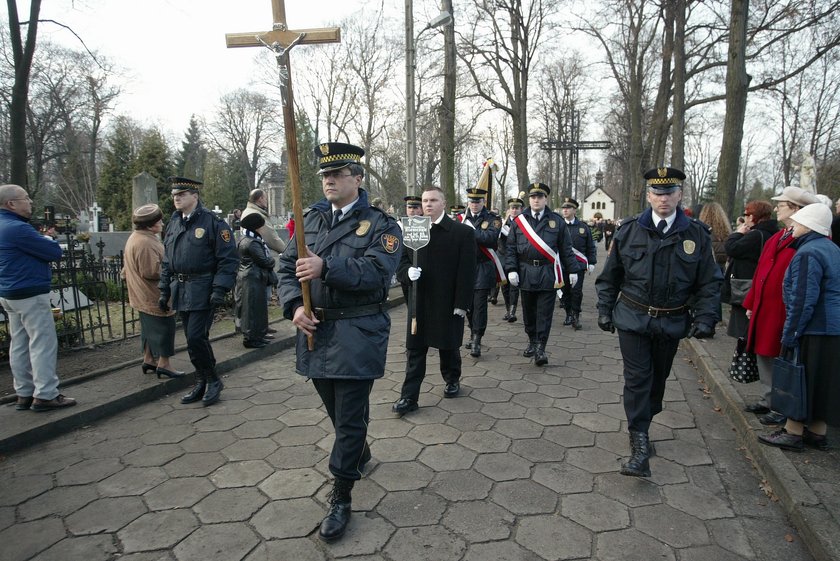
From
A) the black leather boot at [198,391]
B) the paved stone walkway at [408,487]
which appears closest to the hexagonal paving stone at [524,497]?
the paved stone walkway at [408,487]

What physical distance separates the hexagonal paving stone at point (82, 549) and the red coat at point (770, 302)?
15.9 ft

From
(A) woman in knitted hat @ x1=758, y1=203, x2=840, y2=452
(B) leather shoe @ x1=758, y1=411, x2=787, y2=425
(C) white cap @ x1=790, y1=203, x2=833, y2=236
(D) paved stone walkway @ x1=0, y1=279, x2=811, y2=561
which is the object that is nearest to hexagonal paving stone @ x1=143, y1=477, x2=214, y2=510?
(D) paved stone walkway @ x1=0, y1=279, x2=811, y2=561

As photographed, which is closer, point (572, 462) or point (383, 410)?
point (572, 462)

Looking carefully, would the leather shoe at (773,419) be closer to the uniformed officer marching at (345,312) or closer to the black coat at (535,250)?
the black coat at (535,250)

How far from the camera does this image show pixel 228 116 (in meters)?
48.8

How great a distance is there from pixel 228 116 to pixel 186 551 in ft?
172

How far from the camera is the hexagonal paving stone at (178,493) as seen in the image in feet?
10.5

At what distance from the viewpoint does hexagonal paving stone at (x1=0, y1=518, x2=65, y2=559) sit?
2752mm

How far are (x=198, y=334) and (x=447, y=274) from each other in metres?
2.47

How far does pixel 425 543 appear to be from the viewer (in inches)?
110

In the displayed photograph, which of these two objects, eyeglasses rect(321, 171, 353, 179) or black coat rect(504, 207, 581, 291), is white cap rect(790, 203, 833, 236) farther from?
eyeglasses rect(321, 171, 353, 179)

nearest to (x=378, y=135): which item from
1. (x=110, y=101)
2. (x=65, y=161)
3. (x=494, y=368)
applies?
(x=110, y=101)

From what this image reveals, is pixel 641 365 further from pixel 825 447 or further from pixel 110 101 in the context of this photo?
pixel 110 101

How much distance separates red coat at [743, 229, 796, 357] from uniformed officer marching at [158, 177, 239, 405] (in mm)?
4703
